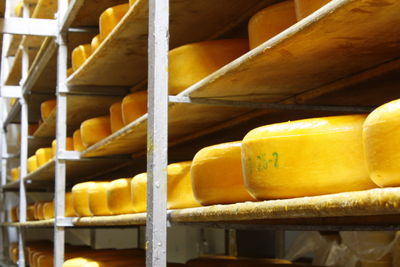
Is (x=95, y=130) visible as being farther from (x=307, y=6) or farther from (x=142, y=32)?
(x=307, y=6)

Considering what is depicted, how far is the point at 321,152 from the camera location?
1.26 m

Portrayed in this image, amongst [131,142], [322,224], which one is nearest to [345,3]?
[322,224]

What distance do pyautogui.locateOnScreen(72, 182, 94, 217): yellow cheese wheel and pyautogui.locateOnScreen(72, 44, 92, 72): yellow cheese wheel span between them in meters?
0.57

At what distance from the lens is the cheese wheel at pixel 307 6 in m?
1.37

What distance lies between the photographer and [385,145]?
1.05m

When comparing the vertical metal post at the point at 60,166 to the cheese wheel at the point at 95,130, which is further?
the vertical metal post at the point at 60,166

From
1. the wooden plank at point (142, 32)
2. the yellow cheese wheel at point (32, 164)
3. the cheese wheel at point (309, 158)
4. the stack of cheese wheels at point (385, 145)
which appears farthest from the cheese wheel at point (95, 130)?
the stack of cheese wheels at point (385, 145)

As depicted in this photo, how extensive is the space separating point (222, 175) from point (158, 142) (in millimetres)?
321

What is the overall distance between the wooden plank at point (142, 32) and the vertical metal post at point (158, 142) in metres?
0.30

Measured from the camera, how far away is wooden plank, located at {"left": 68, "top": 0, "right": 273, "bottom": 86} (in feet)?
7.52

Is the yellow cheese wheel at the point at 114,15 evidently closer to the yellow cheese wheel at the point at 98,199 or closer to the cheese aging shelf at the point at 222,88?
the cheese aging shelf at the point at 222,88

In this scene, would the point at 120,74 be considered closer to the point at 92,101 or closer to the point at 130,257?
the point at 92,101

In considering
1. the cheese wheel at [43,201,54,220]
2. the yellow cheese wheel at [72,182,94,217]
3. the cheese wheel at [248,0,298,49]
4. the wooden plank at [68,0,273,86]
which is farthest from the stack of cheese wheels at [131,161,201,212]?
the cheese wheel at [43,201,54,220]

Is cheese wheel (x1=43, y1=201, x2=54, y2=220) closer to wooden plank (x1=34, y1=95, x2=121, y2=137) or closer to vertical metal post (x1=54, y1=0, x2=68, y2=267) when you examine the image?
wooden plank (x1=34, y1=95, x2=121, y2=137)
